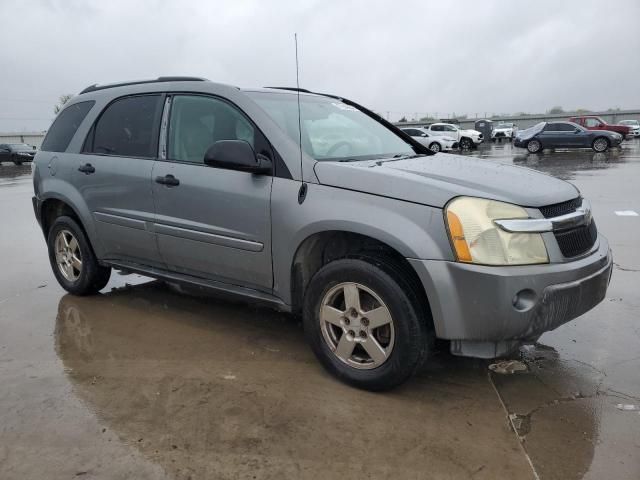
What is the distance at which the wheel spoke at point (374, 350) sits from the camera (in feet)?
9.77

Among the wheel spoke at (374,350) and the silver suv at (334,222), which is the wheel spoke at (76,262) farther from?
the wheel spoke at (374,350)

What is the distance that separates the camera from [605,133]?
960 inches

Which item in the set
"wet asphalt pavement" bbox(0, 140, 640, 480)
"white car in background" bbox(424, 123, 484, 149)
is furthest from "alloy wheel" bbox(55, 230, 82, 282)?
"white car in background" bbox(424, 123, 484, 149)

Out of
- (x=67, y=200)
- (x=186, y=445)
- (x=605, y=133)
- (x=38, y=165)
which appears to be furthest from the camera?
(x=605, y=133)

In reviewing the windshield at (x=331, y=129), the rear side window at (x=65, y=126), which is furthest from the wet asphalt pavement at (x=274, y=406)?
the rear side window at (x=65, y=126)

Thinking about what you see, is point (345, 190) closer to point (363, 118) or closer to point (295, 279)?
point (295, 279)

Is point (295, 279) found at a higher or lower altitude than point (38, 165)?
lower

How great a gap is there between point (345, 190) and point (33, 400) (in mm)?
2118

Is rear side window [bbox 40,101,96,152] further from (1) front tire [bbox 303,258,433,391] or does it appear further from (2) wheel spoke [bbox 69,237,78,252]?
(1) front tire [bbox 303,258,433,391]

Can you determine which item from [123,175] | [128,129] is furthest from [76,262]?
[128,129]

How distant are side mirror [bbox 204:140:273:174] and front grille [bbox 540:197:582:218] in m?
1.59

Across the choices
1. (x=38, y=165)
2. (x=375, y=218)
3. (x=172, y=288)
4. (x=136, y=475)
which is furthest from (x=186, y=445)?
(x=38, y=165)

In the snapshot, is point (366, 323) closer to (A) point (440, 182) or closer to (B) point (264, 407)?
(B) point (264, 407)

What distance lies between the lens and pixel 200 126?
3.84 metres
